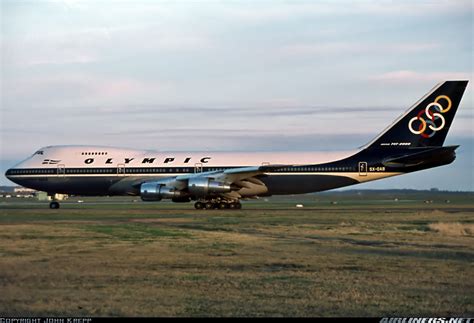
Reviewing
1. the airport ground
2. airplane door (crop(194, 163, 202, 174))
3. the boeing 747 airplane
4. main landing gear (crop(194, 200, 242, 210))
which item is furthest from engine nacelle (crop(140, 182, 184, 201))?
the airport ground

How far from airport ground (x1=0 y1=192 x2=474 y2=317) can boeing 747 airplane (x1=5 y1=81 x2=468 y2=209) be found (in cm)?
1687

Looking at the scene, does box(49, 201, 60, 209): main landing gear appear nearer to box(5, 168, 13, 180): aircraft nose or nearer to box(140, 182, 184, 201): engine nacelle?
box(5, 168, 13, 180): aircraft nose

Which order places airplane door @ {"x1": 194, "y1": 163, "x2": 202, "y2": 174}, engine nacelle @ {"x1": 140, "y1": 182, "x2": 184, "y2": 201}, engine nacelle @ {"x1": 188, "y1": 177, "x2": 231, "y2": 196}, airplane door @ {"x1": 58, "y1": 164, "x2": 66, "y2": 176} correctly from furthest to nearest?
airplane door @ {"x1": 58, "y1": 164, "x2": 66, "y2": 176}
airplane door @ {"x1": 194, "y1": 163, "x2": 202, "y2": 174}
engine nacelle @ {"x1": 140, "y1": 182, "x2": 184, "y2": 201}
engine nacelle @ {"x1": 188, "y1": 177, "x2": 231, "y2": 196}

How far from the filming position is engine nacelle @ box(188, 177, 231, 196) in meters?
39.2

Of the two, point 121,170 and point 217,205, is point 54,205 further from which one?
point 217,205

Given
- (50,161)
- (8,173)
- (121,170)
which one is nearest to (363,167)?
(121,170)

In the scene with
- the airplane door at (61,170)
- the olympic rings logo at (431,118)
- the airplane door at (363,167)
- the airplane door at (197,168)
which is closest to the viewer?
the airplane door at (363,167)

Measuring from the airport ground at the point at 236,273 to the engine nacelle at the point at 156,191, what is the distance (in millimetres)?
16516

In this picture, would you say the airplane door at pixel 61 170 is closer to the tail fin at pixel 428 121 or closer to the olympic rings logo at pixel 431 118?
the tail fin at pixel 428 121

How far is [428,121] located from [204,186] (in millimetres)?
13533

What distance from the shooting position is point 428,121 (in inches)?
1623

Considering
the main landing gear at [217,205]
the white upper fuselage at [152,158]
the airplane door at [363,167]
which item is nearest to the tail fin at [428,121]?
the airplane door at [363,167]

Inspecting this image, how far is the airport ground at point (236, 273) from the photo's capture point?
9820mm

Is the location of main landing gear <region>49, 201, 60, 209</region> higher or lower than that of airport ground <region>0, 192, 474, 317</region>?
higher
